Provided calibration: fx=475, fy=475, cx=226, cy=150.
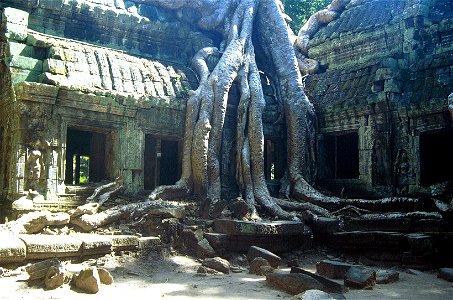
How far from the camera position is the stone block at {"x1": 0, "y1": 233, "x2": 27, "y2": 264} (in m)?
5.50

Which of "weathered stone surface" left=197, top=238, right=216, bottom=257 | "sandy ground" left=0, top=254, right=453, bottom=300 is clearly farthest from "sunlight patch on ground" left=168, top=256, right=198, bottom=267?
"weathered stone surface" left=197, top=238, right=216, bottom=257

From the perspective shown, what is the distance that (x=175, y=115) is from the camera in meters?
9.29

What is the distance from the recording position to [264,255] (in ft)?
21.4

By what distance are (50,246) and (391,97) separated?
21.6 ft

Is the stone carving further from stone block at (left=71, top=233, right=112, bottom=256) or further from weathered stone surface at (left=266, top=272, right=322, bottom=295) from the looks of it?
weathered stone surface at (left=266, top=272, right=322, bottom=295)

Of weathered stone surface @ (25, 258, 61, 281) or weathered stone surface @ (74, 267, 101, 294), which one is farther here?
weathered stone surface @ (25, 258, 61, 281)

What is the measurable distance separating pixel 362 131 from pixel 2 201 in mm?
6790

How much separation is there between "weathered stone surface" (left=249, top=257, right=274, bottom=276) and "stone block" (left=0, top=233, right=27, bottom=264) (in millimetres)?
2802

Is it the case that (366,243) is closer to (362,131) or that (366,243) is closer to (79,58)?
(362,131)

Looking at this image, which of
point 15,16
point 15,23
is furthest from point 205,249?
point 15,16

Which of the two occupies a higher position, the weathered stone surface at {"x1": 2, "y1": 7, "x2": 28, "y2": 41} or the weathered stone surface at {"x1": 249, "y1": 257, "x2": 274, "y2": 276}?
the weathered stone surface at {"x1": 2, "y1": 7, "x2": 28, "y2": 41}

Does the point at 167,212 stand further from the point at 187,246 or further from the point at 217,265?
the point at 217,265

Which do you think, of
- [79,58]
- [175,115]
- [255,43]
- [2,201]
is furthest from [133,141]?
[255,43]

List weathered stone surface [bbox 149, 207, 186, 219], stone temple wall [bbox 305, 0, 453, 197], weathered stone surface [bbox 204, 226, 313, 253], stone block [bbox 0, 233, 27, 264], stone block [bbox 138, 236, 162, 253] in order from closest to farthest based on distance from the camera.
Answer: stone block [bbox 0, 233, 27, 264] → stone block [bbox 138, 236, 162, 253] → weathered stone surface [bbox 204, 226, 313, 253] → weathered stone surface [bbox 149, 207, 186, 219] → stone temple wall [bbox 305, 0, 453, 197]
